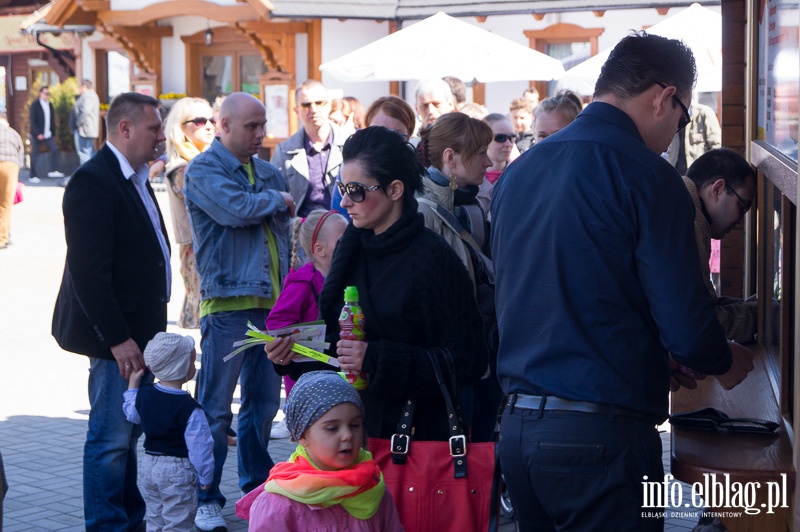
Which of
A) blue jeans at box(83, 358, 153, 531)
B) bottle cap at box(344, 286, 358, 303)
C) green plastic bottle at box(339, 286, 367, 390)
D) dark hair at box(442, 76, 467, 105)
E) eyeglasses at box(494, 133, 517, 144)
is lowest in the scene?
blue jeans at box(83, 358, 153, 531)

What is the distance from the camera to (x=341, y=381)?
3.68 metres

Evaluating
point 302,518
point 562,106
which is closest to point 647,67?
point 302,518

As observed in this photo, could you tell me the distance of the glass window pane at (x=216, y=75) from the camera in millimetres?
25672

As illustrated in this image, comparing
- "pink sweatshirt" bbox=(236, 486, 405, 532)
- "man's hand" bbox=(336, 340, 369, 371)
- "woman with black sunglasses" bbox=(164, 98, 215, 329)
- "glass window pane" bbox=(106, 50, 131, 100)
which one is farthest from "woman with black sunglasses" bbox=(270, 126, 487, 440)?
"glass window pane" bbox=(106, 50, 131, 100)

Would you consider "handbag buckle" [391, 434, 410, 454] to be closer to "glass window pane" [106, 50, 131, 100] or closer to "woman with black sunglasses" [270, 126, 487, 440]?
"woman with black sunglasses" [270, 126, 487, 440]

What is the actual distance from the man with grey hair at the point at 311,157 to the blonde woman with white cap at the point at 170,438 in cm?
257

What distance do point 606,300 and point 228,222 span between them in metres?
3.28

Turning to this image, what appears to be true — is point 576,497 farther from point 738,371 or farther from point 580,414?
point 738,371

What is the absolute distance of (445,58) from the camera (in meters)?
12.8

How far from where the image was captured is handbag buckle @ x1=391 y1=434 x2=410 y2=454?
3713mm

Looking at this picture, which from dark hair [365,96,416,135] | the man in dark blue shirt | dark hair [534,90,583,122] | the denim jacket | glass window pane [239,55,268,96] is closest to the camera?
the man in dark blue shirt

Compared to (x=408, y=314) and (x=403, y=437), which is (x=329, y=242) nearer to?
(x=408, y=314)

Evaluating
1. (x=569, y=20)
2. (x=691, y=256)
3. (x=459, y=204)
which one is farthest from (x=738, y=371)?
(x=569, y=20)

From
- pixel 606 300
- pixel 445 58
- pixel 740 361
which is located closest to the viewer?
pixel 606 300
